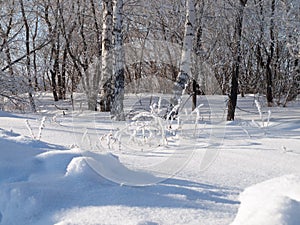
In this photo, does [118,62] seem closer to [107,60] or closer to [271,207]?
[107,60]

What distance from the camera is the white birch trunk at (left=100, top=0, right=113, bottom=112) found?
616 cm

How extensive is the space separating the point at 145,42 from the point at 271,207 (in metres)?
6.21

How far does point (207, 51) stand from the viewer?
33.4 ft

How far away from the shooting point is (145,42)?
23.4ft

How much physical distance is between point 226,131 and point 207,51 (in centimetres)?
677

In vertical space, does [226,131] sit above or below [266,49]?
below

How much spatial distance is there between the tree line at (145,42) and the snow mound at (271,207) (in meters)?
3.62

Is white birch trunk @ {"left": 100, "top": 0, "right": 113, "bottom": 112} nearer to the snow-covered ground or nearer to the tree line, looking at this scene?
the tree line

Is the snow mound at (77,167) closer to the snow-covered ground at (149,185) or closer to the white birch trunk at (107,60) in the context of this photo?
the snow-covered ground at (149,185)

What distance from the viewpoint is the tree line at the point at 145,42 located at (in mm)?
6196

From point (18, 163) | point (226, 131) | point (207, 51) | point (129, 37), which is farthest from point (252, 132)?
point (129, 37)

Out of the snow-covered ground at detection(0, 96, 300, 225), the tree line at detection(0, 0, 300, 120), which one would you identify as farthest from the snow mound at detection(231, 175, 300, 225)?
the tree line at detection(0, 0, 300, 120)

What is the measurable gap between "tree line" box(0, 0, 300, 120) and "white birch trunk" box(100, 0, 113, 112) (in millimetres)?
18

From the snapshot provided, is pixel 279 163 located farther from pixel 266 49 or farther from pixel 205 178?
pixel 266 49
